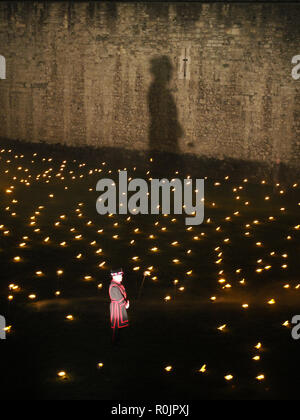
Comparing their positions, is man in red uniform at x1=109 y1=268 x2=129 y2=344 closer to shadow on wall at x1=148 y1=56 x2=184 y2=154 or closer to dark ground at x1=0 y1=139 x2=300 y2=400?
dark ground at x1=0 y1=139 x2=300 y2=400

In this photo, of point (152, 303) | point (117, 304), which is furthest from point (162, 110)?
point (117, 304)

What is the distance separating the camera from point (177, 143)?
53.6 feet

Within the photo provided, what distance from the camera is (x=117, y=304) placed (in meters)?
6.68

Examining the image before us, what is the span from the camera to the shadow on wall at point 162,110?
53.2 ft

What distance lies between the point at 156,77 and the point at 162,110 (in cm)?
90

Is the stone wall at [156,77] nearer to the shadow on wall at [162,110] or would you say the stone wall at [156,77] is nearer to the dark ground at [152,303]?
the shadow on wall at [162,110]

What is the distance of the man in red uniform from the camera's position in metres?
6.63

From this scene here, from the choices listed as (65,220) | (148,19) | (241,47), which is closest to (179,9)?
(148,19)

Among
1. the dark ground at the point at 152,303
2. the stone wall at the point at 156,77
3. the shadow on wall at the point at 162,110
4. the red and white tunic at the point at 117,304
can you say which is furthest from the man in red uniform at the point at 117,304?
the shadow on wall at the point at 162,110

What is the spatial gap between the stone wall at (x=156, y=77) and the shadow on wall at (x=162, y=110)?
1.1 inches

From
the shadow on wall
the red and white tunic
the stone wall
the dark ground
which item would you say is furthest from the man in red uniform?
the shadow on wall

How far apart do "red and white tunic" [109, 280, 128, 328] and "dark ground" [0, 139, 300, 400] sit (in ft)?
0.94

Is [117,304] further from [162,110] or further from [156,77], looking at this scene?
[156,77]
